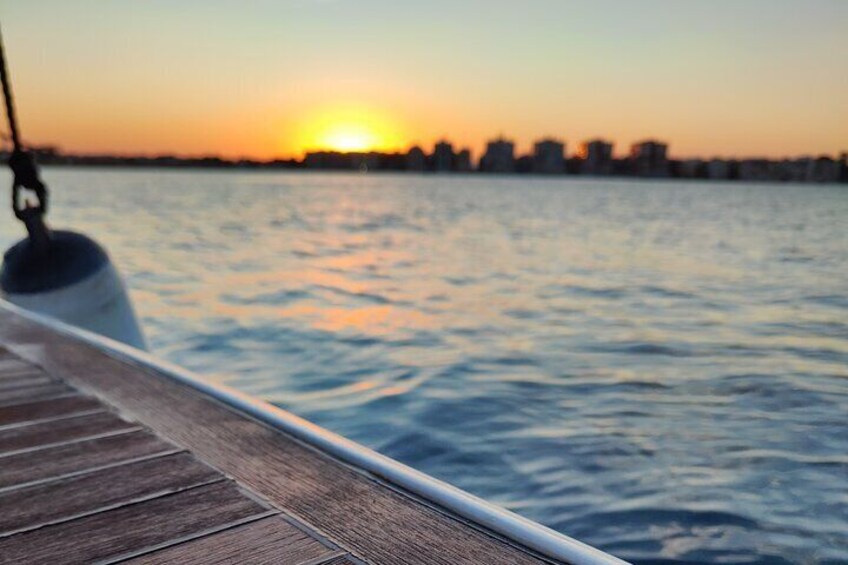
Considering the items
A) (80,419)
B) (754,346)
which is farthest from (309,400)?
(754,346)

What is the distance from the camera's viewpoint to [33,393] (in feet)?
11.7

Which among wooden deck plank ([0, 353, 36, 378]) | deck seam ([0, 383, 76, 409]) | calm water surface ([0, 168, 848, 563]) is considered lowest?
calm water surface ([0, 168, 848, 563])

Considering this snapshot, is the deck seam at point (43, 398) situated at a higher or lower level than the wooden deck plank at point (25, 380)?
lower

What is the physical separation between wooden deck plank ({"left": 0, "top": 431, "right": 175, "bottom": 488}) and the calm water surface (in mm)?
2375

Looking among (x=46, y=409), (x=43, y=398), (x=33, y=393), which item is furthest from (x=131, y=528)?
(x=33, y=393)

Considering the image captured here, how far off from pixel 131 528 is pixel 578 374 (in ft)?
19.5

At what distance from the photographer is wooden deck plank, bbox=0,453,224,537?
2266 millimetres

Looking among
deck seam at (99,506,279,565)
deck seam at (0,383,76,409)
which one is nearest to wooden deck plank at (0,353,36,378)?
deck seam at (0,383,76,409)

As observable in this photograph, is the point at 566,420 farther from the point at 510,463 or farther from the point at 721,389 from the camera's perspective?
the point at 721,389

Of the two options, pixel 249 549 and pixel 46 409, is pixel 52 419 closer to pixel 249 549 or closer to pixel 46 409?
pixel 46 409

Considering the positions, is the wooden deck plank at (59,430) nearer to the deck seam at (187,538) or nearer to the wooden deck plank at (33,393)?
the wooden deck plank at (33,393)

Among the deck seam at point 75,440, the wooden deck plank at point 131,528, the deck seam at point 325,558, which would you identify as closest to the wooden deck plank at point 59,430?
the deck seam at point 75,440

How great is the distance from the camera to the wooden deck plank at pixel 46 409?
3203mm

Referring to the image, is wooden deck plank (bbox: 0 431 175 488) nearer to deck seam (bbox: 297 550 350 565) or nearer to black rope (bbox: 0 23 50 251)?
deck seam (bbox: 297 550 350 565)
